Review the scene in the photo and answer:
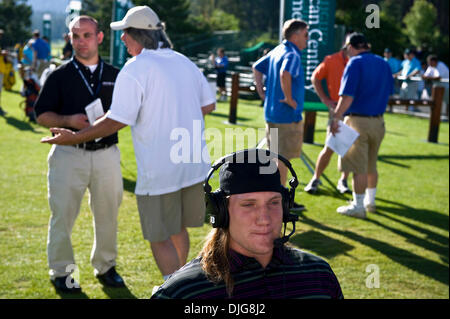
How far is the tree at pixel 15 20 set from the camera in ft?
146

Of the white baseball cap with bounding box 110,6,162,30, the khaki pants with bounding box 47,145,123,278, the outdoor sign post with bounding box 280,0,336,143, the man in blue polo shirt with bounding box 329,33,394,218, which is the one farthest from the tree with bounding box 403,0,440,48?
the white baseball cap with bounding box 110,6,162,30

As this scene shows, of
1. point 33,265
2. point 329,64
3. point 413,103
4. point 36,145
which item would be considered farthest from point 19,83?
point 33,265

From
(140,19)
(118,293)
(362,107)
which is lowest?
(118,293)

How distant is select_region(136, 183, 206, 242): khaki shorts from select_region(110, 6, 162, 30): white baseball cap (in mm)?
1049

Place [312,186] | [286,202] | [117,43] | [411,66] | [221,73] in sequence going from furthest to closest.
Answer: [221,73], [411,66], [117,43], [312,186], [286,202]

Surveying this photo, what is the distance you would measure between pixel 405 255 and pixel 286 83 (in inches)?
79.1

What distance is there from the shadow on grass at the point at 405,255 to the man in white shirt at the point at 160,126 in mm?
2294

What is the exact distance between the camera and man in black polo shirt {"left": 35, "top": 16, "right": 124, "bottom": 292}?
4422 mm

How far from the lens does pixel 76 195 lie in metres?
4.57

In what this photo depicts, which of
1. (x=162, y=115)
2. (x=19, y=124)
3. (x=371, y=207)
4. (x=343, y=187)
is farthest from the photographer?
(x=19, y=124)

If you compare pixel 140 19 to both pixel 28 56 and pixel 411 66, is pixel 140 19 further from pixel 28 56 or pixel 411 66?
pixel 411 66

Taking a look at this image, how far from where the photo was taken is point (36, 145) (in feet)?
36.0

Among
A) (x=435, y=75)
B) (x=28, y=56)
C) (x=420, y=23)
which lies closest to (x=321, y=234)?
(x=28, y=56)
